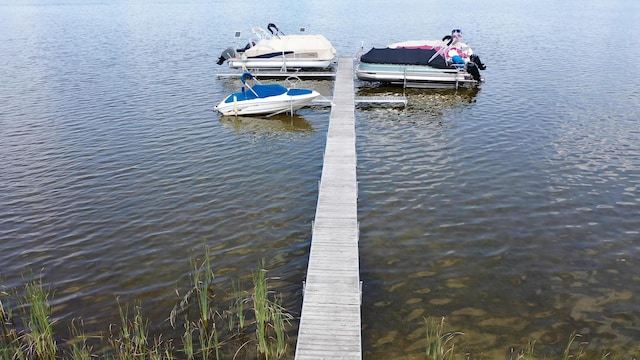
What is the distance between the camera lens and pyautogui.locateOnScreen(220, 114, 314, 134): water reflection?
68.0 ft

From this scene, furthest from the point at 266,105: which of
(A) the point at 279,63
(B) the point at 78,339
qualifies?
(B) the point at 78,339

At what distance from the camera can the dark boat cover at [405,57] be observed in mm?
26156

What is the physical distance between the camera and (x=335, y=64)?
32.9 metres

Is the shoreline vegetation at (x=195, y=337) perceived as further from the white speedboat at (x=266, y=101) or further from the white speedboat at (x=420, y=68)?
the white speedboat at (x=420, y=68)

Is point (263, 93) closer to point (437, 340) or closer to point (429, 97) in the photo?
point (429, 97)

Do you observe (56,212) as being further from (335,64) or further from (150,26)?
(150,26)

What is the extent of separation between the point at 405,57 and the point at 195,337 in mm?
21013

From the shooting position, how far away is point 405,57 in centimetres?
2645

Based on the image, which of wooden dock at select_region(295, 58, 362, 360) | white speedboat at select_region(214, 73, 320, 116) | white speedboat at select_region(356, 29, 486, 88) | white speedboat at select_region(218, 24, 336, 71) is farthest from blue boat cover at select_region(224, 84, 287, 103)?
white speedboat at select_region(218, 24, 336, 71)

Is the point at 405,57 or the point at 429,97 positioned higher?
the point at 405,57

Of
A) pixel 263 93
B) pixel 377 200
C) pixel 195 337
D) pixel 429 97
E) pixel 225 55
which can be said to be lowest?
pixel 195 337

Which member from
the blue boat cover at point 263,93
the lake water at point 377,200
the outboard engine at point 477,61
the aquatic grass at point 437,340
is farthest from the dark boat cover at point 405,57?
the aquatic grass at point 437,340

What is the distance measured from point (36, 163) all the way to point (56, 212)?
438 centimetres

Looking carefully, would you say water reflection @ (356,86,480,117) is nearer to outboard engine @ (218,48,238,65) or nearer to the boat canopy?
the boat canopy
